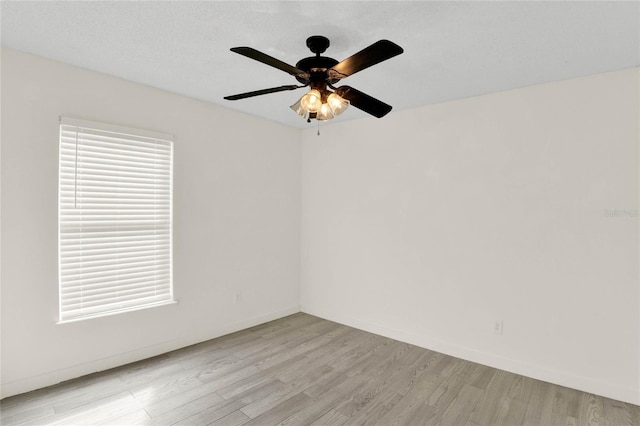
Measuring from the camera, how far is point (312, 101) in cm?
196

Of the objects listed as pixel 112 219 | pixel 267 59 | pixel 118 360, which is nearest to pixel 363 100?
pixel 267 59

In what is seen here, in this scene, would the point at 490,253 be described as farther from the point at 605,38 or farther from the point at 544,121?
the point at 605,38

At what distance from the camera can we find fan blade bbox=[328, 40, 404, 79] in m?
1.53

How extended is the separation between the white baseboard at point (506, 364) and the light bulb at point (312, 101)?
9.09ft

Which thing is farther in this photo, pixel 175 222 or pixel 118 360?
pixel 175 222

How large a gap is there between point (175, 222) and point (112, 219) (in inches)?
22.9

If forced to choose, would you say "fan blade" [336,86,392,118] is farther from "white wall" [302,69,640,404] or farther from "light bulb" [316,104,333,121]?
"white wall" [302,69,640,404]

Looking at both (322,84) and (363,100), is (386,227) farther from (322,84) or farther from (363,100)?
(322,84)

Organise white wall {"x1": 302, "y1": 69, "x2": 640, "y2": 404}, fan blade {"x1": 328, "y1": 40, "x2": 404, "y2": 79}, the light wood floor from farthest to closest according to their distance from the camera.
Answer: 1. white wall {"x1": 302, "y1": 69, "x2": 640, "y2": 404}
2. the light wood floor
3. fan blade {"x1": 328, "y1": 40, "x2": 404, "y2": 79}

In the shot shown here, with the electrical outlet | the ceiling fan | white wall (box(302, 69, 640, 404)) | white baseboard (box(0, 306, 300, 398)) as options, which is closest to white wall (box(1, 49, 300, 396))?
white baseboard (box(0, 306, 300, 398))

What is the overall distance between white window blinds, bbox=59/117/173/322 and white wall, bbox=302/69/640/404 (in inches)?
83.0

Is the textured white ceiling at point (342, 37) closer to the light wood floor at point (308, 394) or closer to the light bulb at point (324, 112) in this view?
the light bulb at point (324, 112)

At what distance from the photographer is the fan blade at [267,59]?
162cm

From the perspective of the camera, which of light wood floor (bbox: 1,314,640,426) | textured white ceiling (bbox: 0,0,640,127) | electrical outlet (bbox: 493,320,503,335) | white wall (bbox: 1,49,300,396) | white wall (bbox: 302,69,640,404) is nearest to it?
textured white ceiling (bbox: 0,0,640,127)
